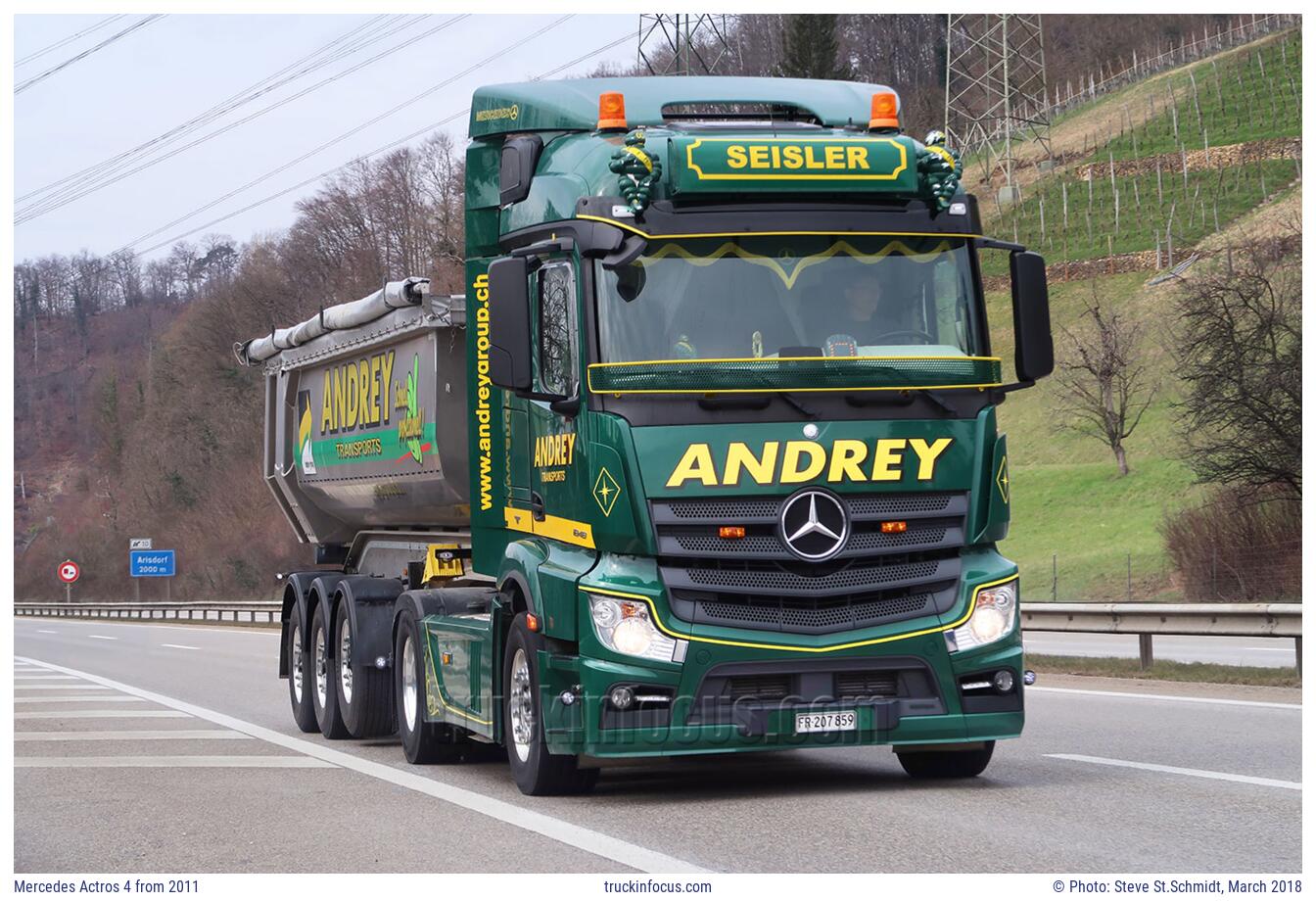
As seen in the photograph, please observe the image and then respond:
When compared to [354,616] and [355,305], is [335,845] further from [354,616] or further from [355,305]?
[355,305]

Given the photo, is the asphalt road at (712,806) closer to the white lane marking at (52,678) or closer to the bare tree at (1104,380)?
the white lane marking at (52,678)

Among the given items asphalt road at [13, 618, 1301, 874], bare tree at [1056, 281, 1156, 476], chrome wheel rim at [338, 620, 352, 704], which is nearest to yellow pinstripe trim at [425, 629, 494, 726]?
asphalt road at [13, 618, 1301, 874]

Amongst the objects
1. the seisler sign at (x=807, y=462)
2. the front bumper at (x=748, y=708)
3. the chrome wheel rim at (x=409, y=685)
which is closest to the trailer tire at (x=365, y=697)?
the chrome wheel rim at (x=409, y=685)

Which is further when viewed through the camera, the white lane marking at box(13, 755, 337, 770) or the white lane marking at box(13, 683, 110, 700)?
the white lane marking at box(13, 683, 110, 700)

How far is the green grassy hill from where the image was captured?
158 ft

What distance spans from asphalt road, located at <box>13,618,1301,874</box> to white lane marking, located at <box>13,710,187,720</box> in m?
2.10

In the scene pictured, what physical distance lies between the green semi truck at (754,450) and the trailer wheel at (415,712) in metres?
2.08

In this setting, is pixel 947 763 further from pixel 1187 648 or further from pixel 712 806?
pixel 1187 648

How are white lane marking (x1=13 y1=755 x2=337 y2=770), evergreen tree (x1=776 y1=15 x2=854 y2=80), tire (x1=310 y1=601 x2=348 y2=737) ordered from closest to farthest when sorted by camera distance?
white lane marking (x1=13 y1=755 x2=337 y2=770)
tire (x1=310 y1=601 x2=348 y2=737)
evergreen tree (x1=776 y1=15 x2=854 y2=80)

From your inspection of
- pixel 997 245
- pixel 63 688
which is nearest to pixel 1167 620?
pixel 997 245

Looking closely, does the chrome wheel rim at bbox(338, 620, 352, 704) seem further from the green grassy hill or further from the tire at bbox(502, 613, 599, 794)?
the green grassy hill

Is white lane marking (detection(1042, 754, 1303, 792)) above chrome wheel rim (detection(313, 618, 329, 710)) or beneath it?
beneath

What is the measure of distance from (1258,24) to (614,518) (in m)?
110

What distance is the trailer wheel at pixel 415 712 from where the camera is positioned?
42.2 ft
